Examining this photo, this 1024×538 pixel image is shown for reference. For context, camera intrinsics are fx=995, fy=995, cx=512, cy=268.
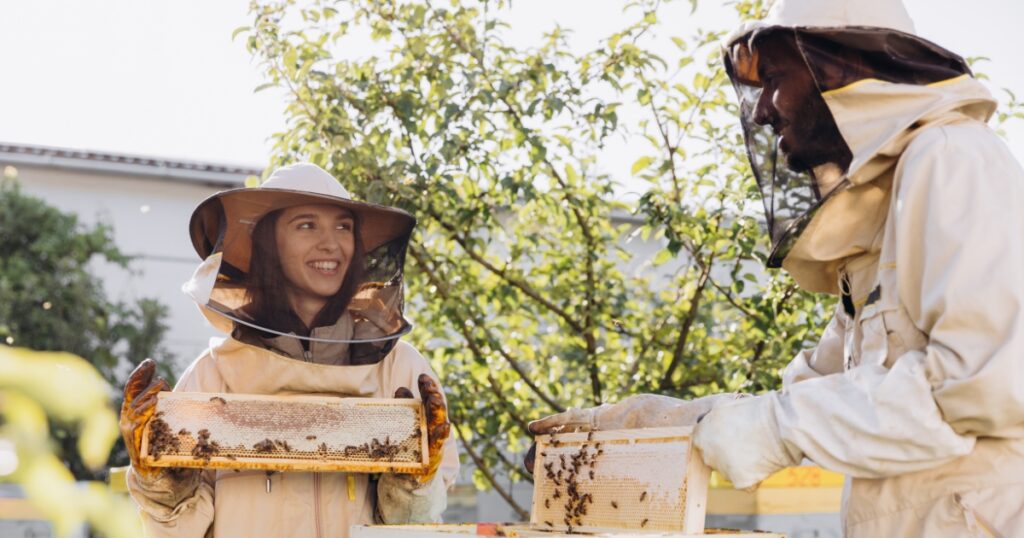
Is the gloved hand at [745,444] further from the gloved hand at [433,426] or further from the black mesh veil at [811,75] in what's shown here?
the gloved hand at [433,426]

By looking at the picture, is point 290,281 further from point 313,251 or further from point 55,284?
point 55,284

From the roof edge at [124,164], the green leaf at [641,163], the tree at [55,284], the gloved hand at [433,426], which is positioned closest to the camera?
the gloved hand at [433,426]

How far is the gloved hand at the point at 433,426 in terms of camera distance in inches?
111

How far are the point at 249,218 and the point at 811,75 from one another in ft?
6.36

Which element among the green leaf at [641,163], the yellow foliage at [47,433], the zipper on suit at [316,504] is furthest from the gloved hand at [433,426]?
the green leaf at [641,163]

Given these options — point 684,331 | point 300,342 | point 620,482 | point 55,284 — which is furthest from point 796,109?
point 55,284

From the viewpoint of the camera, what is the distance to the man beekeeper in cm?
178

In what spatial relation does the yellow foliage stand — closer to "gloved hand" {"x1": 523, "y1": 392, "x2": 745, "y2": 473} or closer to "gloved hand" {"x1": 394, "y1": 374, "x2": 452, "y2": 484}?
"gloved hand" {"x1": 523, "y1": 392, "x2": 745, "y2": 473}

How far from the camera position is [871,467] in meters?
1.84

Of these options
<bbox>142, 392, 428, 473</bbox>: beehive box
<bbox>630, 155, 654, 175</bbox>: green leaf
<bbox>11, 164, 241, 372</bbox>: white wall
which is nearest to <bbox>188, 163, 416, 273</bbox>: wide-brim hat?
<bbox>142, 392, 428, 473</bbox>: beehive box

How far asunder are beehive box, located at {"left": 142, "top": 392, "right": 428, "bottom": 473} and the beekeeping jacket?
1160 millimetres

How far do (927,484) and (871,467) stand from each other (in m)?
0.15

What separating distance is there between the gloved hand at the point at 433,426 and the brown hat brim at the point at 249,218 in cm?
70

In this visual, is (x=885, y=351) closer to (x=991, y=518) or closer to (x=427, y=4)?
(x=991, y=518)
